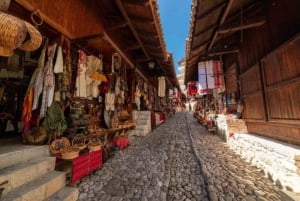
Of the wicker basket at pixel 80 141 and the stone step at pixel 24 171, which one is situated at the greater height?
the wicker basket at pixel 80 141

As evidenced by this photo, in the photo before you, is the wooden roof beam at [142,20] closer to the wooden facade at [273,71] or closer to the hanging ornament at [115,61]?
the hanging ornament at [115,61]

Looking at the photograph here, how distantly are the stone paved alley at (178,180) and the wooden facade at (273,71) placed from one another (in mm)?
1198

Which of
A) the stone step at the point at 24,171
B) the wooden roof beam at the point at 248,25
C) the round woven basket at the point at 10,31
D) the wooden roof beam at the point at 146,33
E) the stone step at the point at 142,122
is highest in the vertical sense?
the wooden roof beam at the point at 146,33

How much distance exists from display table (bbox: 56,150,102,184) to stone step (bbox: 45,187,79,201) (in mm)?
248

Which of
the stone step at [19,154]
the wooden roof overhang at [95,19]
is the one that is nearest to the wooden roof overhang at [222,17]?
the wooden roof overhang at [95,19]

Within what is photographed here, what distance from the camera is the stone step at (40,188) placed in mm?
2067

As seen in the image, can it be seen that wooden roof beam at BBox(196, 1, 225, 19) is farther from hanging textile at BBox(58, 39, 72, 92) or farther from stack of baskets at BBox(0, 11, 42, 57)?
stack of baskets at BBox(0, 11, 42, 57)

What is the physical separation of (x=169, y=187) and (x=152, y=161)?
144 centimetres

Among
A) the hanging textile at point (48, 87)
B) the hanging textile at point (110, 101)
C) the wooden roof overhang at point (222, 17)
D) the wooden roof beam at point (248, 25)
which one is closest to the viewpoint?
the hanging textile at point (48, 87)

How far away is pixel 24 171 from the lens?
2.39 m

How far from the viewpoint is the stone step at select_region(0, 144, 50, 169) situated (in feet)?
7.97

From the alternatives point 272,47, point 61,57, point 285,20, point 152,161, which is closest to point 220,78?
point 272,47

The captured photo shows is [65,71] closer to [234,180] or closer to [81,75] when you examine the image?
[81,75]

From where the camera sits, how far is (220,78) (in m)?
7.82
